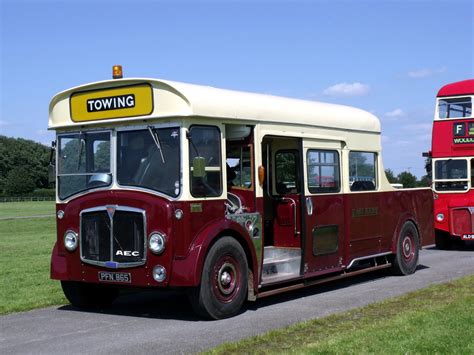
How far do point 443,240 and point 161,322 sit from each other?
12.3 m

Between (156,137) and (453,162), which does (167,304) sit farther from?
(453,162)

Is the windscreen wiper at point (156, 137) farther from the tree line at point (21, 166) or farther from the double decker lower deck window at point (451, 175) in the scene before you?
the tree line at point (21, 166)

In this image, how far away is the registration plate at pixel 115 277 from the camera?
29.5 feet

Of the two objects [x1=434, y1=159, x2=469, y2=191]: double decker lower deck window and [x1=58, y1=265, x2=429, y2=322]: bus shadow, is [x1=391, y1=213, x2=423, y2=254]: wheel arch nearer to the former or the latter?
[x1=58, y1=265, x2=429, y2=322]: bus shadow

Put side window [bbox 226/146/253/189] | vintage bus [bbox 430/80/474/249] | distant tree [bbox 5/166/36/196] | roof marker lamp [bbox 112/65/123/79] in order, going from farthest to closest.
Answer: distant tree [bbox 5/166/36/196] → vintage bus [bbox 430/80/474/249] → side window [bbox 226/146/253/189] → roof marker lamp [bbox 112/65/123/79]

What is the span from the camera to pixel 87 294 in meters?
10.1

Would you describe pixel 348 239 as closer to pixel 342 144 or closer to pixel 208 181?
pixel 342 144

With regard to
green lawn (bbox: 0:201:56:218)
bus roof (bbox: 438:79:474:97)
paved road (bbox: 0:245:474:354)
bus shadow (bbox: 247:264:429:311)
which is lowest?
bus shadow (bbox: 247:264:429:311)

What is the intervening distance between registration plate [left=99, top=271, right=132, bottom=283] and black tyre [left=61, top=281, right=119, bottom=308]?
0.66m

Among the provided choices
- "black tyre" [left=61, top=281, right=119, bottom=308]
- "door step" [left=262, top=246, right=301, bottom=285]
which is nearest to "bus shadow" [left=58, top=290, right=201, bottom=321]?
"black tyre" [left=61, top=281, right=119, bottom=308]

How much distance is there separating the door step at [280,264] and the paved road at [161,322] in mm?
361

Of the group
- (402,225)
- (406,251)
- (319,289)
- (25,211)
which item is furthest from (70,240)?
(25,211)

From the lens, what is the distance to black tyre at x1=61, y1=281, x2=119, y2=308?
32.8 feet

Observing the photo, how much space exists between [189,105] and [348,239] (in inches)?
166
